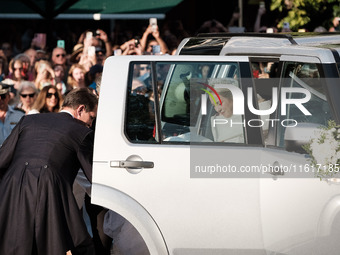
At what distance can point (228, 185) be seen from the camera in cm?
532

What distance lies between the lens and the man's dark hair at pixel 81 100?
20.3 feet

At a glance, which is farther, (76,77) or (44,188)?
(76,77)

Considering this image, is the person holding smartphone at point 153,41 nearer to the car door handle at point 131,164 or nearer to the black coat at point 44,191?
the black coat at point 44,191

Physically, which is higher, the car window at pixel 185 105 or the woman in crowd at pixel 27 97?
the car window at pixel 185 105

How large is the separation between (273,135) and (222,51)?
792 mm

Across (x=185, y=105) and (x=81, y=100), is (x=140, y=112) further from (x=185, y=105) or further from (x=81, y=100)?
(x=81, y=100)

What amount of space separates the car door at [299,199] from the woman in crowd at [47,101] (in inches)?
191

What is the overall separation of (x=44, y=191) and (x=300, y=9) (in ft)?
33.0

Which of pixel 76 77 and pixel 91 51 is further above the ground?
pixel 91 51

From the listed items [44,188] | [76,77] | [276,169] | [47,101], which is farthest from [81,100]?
[76,77]

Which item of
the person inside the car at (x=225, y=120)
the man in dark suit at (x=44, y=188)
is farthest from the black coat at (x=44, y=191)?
the person inside the car at (x=225, y=120)

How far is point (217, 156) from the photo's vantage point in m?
5.38

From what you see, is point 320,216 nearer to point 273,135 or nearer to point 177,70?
point 273,135

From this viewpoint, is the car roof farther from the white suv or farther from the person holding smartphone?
the person holding smartphone
